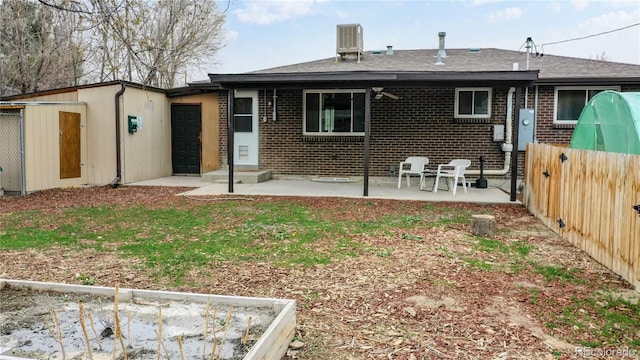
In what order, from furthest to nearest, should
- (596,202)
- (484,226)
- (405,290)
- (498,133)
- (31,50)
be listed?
1. (31,50)
2. (498,133)
3. (484,226)
4. (596,202)
5. (405,290)

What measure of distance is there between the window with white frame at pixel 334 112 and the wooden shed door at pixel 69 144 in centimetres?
568

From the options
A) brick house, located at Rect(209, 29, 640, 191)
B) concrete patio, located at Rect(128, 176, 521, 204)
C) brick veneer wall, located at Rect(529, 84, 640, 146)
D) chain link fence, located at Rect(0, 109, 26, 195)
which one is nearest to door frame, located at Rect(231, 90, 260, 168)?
brick house, located at Rect(209, 29, 640, 191)

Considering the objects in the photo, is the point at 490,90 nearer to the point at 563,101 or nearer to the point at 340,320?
the point at 563,101

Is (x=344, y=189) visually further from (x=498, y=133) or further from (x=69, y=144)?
(x=69, y=144)

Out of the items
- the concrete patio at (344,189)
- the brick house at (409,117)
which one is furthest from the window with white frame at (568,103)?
the concrete patio at (344,189)

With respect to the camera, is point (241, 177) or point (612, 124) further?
point (241, 177)

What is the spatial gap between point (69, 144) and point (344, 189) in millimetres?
6649

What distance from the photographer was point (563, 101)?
1188 centimetres

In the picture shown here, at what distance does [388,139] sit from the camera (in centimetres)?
1264

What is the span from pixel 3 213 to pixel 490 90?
1073 centimetres

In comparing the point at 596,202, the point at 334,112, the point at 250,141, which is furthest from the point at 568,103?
the point at 250,141

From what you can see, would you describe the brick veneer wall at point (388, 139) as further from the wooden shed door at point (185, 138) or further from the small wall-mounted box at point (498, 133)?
the wooden shed door at point (185, 138)

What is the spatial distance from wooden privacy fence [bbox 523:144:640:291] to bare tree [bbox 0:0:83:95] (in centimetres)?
1287

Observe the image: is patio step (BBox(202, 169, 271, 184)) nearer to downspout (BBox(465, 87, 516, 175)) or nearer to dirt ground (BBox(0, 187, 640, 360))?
downspout (BBox(465, 87, 516, 175))
